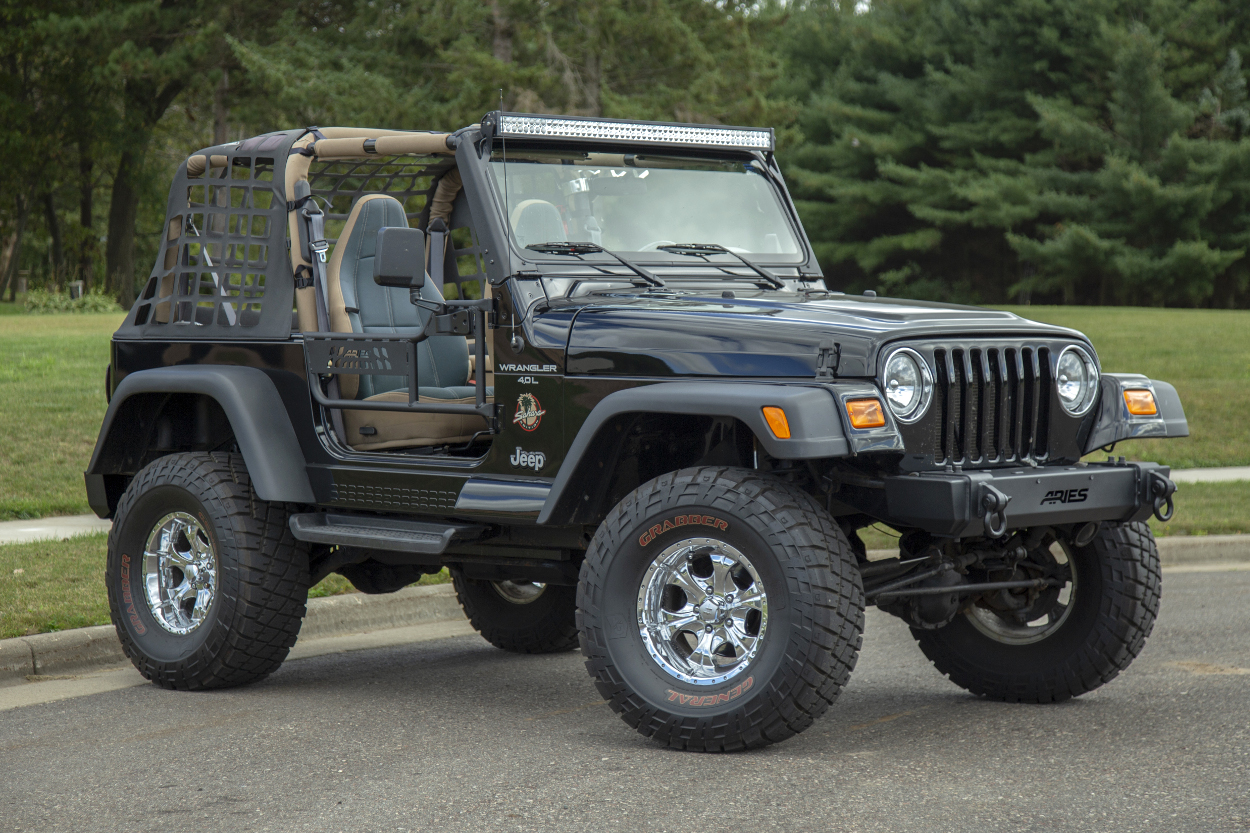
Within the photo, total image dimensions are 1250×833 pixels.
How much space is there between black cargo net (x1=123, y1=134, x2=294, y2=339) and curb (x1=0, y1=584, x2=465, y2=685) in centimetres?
145

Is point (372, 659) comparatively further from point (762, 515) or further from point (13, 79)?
point (13, 79)

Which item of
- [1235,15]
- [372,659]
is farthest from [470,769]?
[1235,15]

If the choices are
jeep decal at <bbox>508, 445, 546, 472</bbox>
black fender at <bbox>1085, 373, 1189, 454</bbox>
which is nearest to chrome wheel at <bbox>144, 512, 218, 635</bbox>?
jeep decal at <bbox>508, 445, 546, 472</bbox>

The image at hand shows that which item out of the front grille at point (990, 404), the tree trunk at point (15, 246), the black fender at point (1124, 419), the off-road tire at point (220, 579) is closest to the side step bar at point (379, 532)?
the off-road tire at point (220, 579)

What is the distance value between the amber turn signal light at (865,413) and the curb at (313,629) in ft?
12.1

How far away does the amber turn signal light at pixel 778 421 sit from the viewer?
4633 millimetres

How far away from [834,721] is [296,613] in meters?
2.29

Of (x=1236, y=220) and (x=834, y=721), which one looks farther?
(x=1236, y=220)

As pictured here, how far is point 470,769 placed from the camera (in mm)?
4875

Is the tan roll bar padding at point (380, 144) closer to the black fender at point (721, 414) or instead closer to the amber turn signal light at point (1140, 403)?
the black fender at point (721, 414)

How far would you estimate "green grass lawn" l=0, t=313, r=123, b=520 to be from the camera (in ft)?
36.4

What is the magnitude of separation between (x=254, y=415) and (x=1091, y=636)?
3.45 metres

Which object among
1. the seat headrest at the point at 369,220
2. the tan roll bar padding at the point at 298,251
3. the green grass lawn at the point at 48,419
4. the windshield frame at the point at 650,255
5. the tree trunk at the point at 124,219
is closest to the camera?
the windshield frame at the point at 650,255

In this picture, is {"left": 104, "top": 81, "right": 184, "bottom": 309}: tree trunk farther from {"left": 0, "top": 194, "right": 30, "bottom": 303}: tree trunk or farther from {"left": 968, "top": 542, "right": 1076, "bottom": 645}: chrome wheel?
{"left": 968, "top": 542, "right": 1076, "bottom": 645}: chrome wheel
